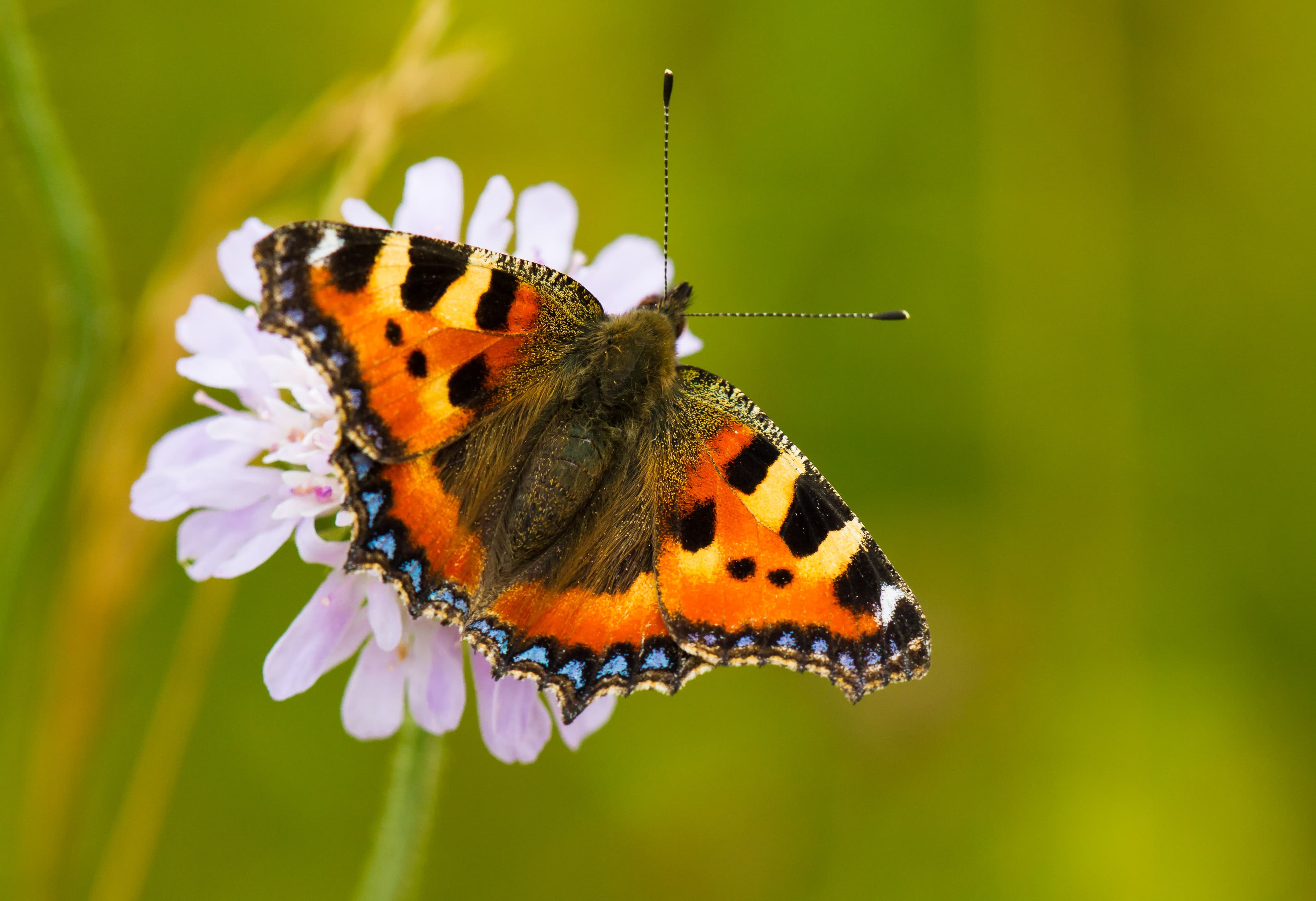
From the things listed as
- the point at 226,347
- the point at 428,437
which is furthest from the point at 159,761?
the point at 428,437

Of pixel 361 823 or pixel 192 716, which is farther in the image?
pixel 361 823

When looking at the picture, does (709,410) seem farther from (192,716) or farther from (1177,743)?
(1177,743)

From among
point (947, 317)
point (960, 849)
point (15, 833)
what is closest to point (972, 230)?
point (947, 317)

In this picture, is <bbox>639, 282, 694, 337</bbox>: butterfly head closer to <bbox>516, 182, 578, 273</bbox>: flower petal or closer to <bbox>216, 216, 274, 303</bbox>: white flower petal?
<bbox>516, 182, 578, 273</bbox>: flower petal

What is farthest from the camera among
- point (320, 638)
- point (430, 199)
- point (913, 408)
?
point (913, 408)

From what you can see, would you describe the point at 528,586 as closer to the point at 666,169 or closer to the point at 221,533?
the point at 221,533

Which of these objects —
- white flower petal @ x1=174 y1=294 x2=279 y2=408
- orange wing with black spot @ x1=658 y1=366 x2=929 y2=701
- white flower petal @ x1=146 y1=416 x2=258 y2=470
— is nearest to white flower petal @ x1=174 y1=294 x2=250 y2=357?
white flower petal @ x1=174 y1=294 x2=279 y2=408

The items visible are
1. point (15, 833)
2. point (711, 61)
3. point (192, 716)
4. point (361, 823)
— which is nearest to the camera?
point (15, 833)

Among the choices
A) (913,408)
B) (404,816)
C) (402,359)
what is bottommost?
(404,816)
